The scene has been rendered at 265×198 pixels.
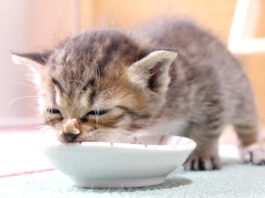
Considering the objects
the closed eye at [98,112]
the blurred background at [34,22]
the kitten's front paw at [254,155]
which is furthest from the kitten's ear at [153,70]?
the blurred background at [34,22]

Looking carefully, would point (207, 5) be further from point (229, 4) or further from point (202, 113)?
point (202, 113)

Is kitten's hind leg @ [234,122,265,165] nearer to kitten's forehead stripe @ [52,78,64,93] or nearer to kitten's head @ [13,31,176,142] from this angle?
kitten's head @ [13,31,176,142]

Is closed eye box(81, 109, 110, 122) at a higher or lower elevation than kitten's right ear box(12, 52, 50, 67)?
lower

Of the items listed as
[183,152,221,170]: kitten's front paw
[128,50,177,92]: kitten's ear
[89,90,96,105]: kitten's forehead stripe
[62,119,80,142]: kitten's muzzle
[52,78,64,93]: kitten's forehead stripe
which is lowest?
[183,152,221,170]: kitten's front paw

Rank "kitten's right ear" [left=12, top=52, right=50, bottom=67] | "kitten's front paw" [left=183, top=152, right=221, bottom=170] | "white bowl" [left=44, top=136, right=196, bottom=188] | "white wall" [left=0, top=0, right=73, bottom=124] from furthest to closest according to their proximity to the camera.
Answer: "white wall" [left=0, top=0, right=73, bottom=124] < "kitten's front paw" [left=183, top=152, right=221, bottom=170] < "kitten's right ear" [left=12, top=52, right=50, bottom=67] < "white bowl" [left=44, top=136, right=196, bottom=188]

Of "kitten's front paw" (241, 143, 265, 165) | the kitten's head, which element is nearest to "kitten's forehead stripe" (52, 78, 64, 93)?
the kitten's head

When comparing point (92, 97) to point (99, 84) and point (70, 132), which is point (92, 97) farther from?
point (70, 132)

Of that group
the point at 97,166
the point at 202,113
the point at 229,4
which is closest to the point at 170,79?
the point at 202,113
